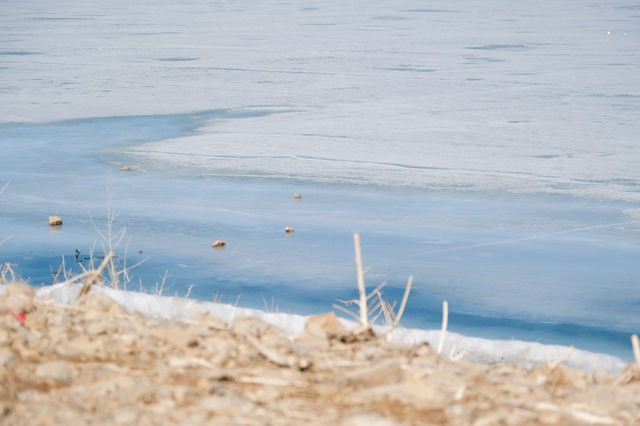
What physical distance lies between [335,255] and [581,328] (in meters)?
1.69

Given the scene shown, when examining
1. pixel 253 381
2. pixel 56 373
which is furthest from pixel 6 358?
pixel 253 381

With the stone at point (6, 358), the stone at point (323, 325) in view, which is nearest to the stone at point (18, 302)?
the stone at point (6, 358)

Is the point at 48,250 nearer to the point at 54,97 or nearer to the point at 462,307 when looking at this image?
the point at 462,307

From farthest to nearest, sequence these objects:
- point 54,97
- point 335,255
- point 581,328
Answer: point 54,97 < point 335,255 < point 581,328

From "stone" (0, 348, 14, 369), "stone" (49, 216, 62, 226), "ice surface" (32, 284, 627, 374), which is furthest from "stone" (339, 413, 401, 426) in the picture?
"stone" (49, 216, 62, 226)

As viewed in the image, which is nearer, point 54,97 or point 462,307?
point 462,307

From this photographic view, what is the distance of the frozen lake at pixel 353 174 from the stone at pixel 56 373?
7.46 ft

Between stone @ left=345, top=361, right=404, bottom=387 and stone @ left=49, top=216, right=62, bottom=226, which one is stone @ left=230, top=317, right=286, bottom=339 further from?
stone @ left=49, top=216, right=62, bottom=226

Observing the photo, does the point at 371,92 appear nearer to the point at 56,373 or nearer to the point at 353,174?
the point at 353,174

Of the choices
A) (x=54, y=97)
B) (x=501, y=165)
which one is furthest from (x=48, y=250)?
(x=54, y=97)

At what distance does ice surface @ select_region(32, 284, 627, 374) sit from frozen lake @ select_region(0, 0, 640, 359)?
748 mm

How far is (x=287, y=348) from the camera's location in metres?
2.97

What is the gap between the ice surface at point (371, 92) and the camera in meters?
8.55

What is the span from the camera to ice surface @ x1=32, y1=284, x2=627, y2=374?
3680 millimetres
